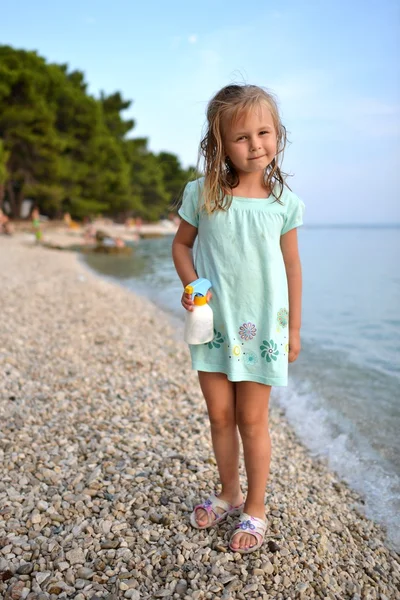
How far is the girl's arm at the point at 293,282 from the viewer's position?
2161 millimetres

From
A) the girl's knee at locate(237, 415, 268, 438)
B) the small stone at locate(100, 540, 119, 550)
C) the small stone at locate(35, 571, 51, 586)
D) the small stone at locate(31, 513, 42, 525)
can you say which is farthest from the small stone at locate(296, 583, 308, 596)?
the small stone at locate(31, 513, 42, 525)

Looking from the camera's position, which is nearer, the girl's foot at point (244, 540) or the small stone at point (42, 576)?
the small stone at point (42, 576)

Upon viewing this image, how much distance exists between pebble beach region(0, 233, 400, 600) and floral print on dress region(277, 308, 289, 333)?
1022 mm

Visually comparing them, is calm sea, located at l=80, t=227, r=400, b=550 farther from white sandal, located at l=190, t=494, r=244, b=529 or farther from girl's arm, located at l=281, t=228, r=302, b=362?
girl's arm, located at l=281, t=228, r=302, b=362

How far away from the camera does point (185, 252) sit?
2.25 meters

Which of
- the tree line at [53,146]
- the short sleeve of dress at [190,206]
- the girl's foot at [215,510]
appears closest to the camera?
the short sleeve of dress at [190,206]

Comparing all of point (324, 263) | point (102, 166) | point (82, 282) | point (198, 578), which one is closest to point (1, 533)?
point (198, 578)

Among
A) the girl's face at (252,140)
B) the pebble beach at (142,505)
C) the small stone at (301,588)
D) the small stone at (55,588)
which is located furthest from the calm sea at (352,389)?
the girl's face at (252,140)

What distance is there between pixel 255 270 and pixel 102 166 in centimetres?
3535

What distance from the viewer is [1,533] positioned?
2277mm

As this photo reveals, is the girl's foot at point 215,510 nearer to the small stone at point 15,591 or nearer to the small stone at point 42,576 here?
the small stone at point 42,576

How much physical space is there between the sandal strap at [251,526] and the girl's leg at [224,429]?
0.53 ft

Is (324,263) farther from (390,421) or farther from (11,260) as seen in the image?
(390,421)

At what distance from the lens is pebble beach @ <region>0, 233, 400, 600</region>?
2055 millimetres
